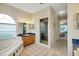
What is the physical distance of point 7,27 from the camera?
1.98 m

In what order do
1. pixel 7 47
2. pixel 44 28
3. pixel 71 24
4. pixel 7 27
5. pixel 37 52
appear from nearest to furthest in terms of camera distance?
pixel 7 47 < pixel 7 27 < pixel 71 24 < pixel 37 52 < pixel 44 28

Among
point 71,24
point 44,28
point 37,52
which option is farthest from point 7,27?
point 44,28

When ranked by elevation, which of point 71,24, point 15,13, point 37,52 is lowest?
point 37,52

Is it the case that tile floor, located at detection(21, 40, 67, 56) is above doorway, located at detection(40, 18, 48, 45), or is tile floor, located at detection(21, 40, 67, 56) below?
below

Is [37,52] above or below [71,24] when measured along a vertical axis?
below

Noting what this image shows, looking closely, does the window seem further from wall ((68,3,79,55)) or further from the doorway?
the doorway

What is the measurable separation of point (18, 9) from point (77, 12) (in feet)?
5.96

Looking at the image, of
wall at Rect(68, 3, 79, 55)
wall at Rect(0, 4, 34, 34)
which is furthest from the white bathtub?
wall at Rect(68, 3, 79, 55)

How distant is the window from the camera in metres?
1.88

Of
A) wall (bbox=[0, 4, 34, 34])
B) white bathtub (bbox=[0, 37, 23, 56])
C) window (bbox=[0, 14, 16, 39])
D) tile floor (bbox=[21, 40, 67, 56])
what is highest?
wall (bbox=[0, 4, 34, 34])

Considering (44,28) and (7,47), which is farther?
(44,28)

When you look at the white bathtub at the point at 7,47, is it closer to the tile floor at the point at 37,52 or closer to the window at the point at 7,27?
the window at the point at 7,27

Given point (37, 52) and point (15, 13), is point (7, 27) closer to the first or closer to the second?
point (15, 13)

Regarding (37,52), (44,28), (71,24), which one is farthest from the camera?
(44,28)
